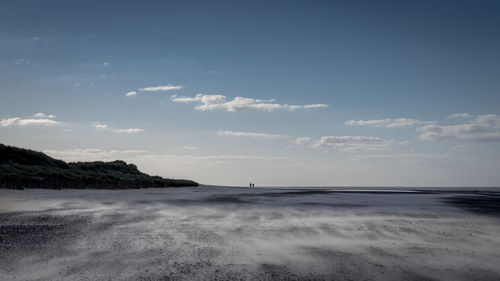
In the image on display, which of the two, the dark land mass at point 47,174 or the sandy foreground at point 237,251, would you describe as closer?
the sandy foreground at point 237,251

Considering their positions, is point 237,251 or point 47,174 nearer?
point 237,251

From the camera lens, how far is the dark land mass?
162ft

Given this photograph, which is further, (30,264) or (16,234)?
(16,234)

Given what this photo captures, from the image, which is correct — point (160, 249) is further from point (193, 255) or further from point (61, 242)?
point (61, 242)

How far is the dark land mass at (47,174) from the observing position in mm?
49469

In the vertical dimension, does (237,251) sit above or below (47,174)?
below

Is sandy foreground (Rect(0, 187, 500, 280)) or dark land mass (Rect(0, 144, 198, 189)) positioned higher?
dark land mass (Rect(0, 144, 198, 189))

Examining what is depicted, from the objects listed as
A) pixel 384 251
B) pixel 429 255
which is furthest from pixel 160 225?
pixel 429 255

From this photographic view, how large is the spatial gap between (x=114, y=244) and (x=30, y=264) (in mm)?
2971

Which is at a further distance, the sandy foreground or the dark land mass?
the dark land mass

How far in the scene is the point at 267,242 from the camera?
12.6 m

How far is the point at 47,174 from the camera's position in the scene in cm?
6456

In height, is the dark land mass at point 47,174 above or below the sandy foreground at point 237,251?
above

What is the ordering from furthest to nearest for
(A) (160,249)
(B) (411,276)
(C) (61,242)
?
(C) (61,242)
(A) (160,249)
(B) (411,276)
